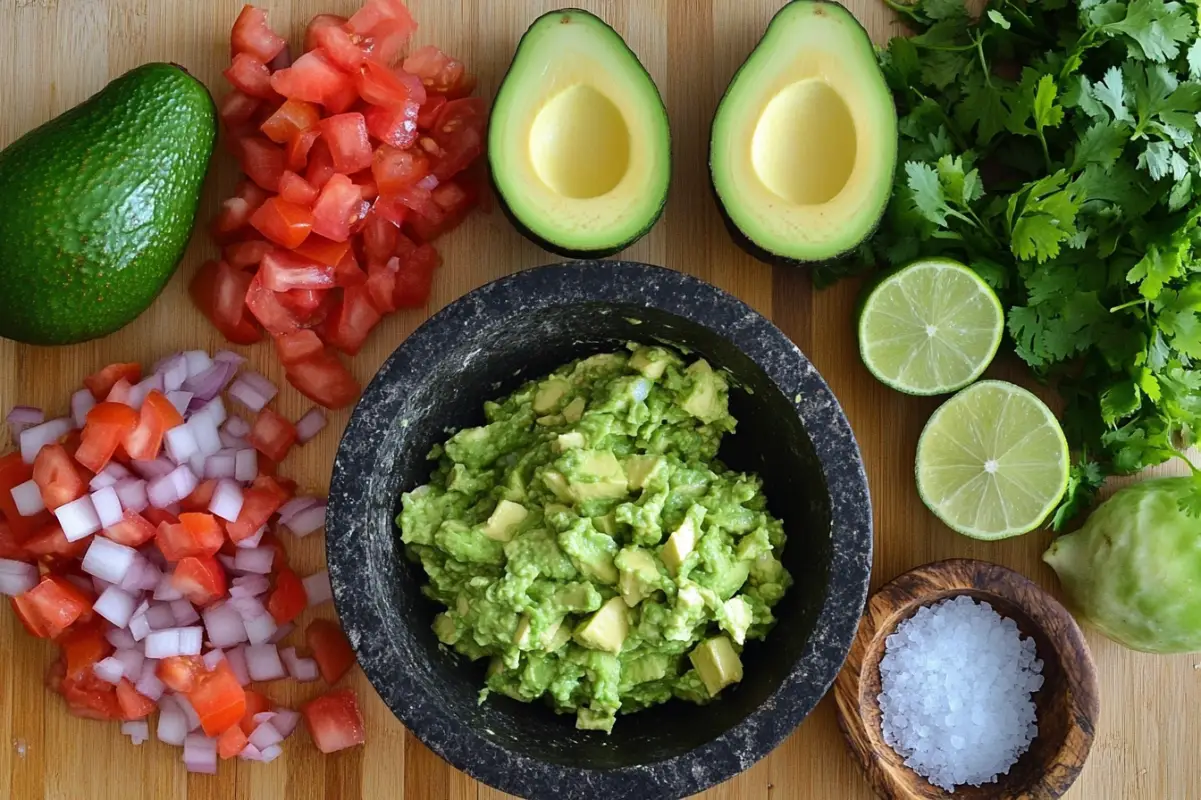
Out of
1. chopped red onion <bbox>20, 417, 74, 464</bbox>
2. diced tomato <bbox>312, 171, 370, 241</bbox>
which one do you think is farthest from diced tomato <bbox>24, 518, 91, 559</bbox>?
diced tomato <bbox>312, 171, 370, 241</bbox>

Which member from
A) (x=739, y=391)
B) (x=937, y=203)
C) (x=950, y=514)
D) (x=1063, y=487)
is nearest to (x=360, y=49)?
(x=739, y=391)

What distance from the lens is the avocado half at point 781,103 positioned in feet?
5.57

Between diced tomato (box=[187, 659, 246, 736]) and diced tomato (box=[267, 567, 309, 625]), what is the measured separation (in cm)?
13

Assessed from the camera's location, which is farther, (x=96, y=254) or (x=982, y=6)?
(x=982, y=6)

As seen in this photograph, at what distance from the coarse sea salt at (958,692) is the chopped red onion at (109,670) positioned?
1349 millimetres

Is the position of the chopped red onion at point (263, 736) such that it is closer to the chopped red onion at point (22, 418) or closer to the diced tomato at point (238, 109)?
the chopped red onion at point (22, 418)

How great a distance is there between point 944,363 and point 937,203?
275 mm

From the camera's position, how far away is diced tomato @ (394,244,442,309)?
1919mm

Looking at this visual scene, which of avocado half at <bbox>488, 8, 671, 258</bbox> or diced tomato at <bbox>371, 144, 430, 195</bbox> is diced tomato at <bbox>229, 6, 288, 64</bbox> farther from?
avocado half at <bbox>488, 8, 671, 258</bbox>

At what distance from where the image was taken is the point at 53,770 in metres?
1.95

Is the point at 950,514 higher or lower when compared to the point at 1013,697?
higher

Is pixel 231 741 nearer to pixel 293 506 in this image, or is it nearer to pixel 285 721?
pixel 285 721

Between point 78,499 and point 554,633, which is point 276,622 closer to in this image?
point 78,499

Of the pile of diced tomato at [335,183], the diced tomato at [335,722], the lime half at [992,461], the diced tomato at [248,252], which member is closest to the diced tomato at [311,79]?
the pile of diced tomato at [335,183]
